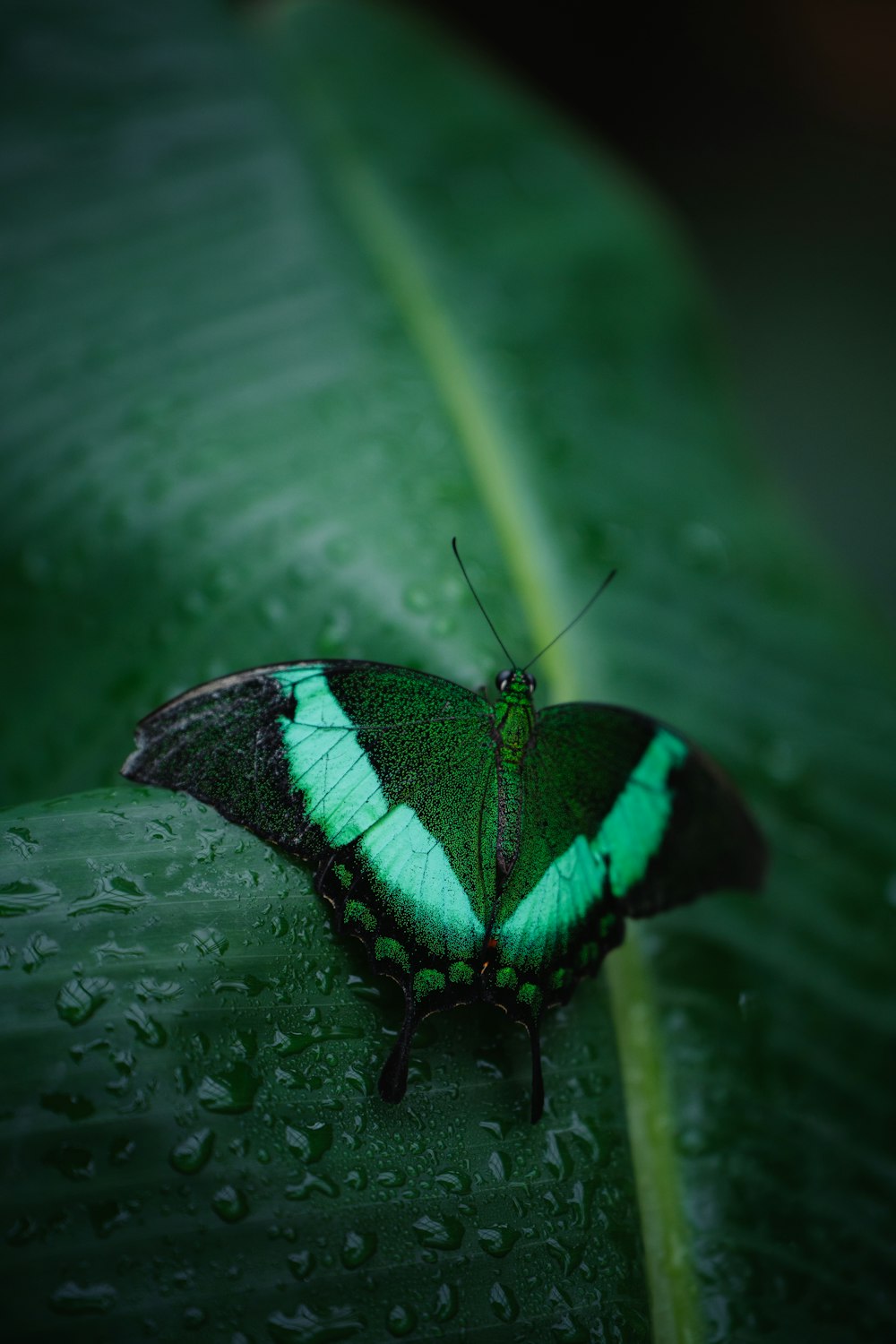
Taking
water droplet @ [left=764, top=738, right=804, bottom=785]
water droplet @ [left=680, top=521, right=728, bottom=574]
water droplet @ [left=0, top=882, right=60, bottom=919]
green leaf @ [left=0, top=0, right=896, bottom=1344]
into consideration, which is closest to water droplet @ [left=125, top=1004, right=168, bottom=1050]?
green leaf @ [left=0, top=0, right=896, bottom=1344]

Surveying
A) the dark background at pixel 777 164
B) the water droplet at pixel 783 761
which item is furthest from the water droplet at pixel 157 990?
the dark background at pixel 777 164

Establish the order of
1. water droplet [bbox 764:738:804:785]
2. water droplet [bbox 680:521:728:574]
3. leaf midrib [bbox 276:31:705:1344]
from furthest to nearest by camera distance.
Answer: water droplet [bbox 680:521:728:574] < water droplet [bbox 764:738:804:785] < leaf midrib [bbox 276:31:705:1344]

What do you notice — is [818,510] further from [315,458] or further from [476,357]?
[315,458]

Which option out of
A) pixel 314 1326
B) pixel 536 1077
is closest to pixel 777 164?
pixel 536 1077

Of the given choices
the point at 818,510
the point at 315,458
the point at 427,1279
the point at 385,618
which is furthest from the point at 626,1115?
the point at 818,510

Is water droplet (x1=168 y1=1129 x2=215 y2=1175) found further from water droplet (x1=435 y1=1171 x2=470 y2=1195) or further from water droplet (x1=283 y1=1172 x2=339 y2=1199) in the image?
water droplet (x1=435 y1=1171 x2=470 y2=1195)

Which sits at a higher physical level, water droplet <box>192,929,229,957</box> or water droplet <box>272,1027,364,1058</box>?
water droplet <box>192,929,229,957</box>

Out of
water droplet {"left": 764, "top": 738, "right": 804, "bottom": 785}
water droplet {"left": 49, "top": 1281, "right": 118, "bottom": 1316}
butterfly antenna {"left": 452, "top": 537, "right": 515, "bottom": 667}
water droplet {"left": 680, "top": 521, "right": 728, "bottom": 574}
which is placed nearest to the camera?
water droplet {"left": 49, "top": 1281, "right": 118, "bottom": 1316}

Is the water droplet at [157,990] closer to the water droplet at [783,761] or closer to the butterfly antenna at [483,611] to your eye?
the butterfly antenna at [483,611]
